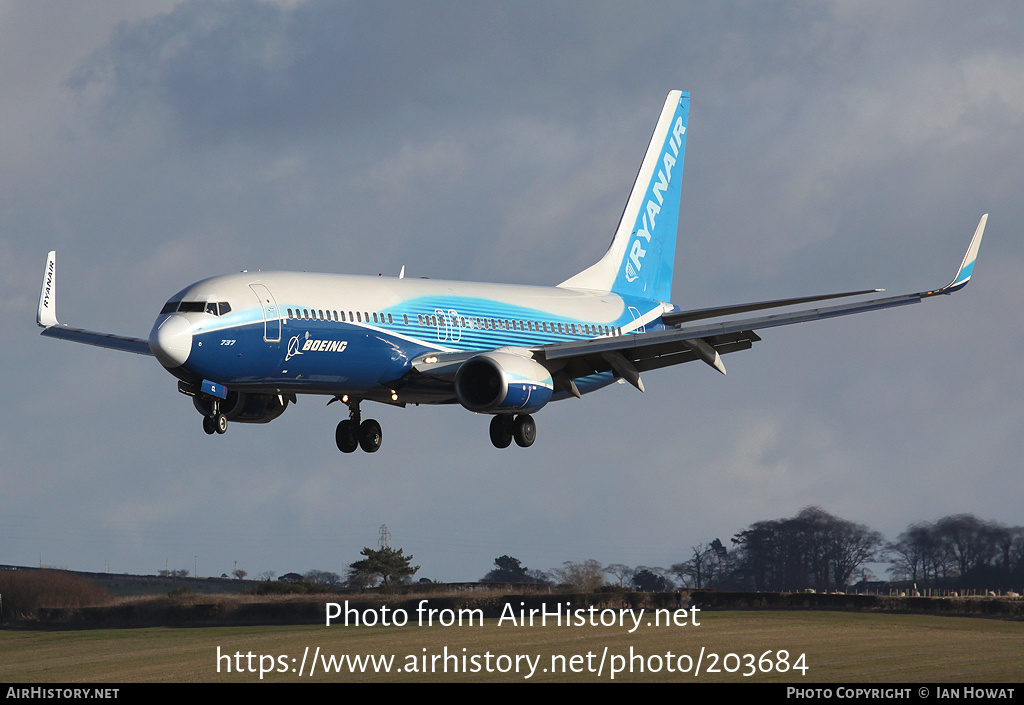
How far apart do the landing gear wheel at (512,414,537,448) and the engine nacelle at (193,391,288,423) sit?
8647 mm

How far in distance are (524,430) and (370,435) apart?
6021 millimetres

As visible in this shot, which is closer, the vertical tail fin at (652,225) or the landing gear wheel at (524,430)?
the landing gear wheel at (524,430)

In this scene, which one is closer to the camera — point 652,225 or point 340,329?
point 340,329

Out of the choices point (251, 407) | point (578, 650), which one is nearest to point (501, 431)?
point (251, 407)

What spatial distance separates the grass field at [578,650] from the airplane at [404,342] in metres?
13.4

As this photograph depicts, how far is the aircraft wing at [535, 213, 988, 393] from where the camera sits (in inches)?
1873

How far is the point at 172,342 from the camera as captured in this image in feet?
138

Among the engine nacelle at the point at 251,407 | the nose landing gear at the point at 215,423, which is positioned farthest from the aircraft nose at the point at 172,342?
the engine nacelle at the point at 251,407

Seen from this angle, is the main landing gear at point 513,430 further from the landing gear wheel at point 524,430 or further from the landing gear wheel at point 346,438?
the landing gear wheel at point 346,438

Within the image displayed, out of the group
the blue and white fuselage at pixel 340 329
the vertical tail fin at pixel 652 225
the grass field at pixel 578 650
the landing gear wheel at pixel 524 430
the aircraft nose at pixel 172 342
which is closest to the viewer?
the aircraft nose at pixel 172 342

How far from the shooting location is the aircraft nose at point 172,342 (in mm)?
41969

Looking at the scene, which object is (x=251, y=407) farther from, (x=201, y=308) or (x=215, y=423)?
(x=201, y=308)

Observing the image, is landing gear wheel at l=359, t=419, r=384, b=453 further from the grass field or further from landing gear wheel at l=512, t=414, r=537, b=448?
the grass field

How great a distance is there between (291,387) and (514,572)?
133 ft
